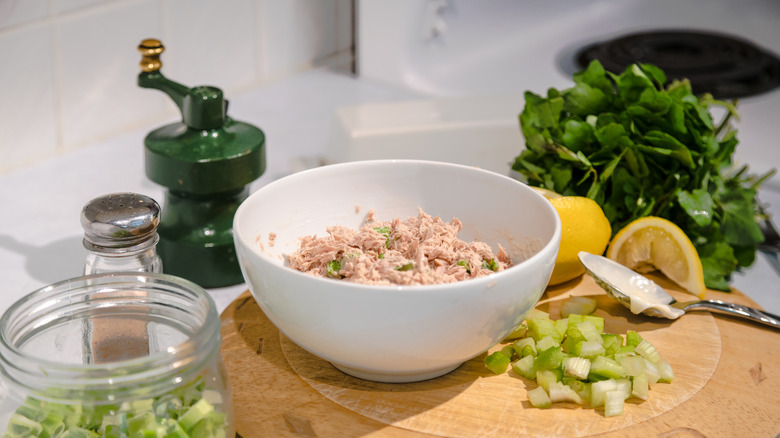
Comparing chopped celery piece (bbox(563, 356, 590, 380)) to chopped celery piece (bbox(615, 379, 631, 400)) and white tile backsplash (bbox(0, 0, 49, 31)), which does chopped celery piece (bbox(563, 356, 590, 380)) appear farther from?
white tile backsplash (bbox(0, 0, 49, 31))

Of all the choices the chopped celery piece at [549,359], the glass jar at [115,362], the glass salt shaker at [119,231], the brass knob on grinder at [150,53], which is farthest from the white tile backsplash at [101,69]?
the chopped celery piece at [549,359]

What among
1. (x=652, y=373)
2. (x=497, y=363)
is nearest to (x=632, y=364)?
(x=652, y=373)

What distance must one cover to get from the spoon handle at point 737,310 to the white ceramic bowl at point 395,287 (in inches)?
8.2

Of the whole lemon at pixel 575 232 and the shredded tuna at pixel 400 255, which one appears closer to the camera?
the shredded tuna at pixel 400 255

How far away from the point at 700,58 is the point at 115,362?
1612mm

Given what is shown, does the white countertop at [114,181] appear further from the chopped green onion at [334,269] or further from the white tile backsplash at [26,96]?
the chopped green onion at [334,269]

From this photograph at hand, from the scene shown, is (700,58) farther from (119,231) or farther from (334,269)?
(119,231)

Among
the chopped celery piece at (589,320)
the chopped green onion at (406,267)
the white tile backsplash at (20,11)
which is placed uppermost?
the white tile backsplash at (20,11)

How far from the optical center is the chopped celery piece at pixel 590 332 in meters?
0.75

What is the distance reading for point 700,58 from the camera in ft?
5.93

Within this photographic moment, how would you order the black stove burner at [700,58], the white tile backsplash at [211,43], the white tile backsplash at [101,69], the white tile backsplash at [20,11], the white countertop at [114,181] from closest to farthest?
the white countertop at [114,181] → the white tile backsplash at [20,11] → the white tile backsplash at [101,69] → the white tile backsplash at [211,43] → the black stove burner at [700,58]

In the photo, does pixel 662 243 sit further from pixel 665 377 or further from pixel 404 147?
pixel 404 147

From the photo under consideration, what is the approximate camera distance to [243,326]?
805 mm

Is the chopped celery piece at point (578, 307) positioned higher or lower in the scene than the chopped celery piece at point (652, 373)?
lower
